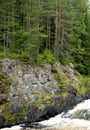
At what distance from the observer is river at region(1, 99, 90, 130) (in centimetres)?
1828

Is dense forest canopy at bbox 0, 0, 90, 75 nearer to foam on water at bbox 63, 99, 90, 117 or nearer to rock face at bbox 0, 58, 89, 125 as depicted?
rock face at bbox 0, 58, 89, 125

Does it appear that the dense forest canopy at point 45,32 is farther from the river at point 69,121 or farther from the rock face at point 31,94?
the river at point 69,121

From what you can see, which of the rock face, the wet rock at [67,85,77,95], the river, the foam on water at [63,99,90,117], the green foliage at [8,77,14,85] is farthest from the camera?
the wet rock at [67,85,77,95]

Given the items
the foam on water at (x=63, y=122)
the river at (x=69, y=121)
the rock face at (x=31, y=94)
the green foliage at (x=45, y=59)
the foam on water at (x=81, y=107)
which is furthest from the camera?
the green foliage at (x=45, y=59)

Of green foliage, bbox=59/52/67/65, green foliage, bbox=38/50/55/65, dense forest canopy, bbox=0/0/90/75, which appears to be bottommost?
green foliage, bbox=59/52/67/65

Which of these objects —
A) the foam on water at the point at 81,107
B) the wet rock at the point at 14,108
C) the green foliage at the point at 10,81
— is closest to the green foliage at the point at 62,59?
the foam on water at the point at 81,107

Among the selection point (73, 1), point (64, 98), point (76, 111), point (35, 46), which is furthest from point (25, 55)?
point (73, 1)

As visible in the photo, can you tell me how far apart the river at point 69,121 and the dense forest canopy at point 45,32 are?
18.8 feet

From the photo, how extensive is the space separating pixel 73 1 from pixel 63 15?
301 inches

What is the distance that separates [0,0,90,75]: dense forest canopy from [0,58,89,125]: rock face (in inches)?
55.4

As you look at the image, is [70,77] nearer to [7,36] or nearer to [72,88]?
[72,88]

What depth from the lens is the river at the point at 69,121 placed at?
18281mm

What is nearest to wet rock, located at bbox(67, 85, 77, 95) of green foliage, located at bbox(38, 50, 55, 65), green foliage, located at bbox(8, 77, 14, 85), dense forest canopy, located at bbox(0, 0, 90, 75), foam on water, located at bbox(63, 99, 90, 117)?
foam on water, located at bbox(63, 99, 90, 117)

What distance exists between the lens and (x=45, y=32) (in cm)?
3422
